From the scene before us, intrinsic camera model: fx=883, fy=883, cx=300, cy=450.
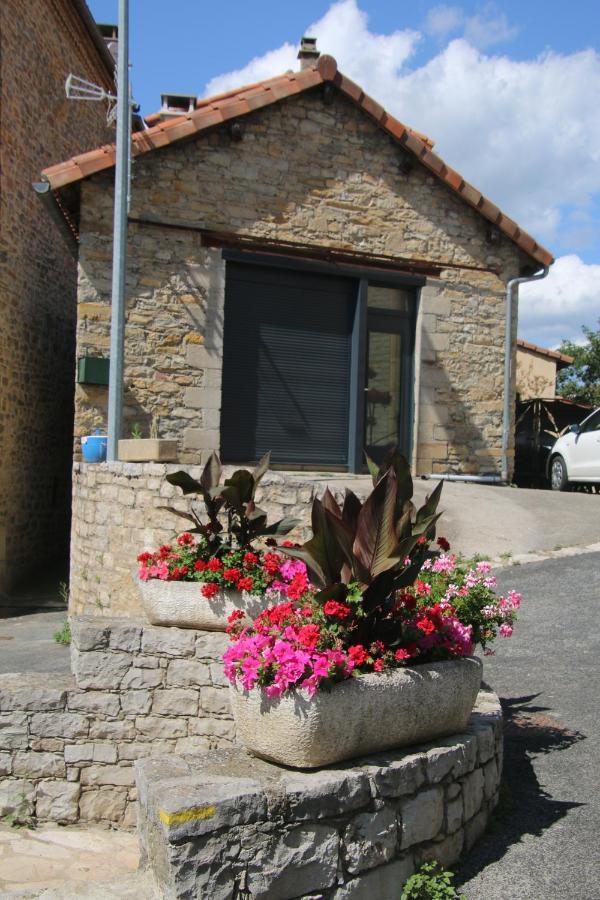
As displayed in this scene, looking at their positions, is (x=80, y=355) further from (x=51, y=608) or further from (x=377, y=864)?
(x=377, y=864)

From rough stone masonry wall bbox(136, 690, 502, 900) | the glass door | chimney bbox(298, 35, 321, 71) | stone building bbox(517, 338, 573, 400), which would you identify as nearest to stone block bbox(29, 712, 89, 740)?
rough stone masonry wall bbox(136, 690, 502, 900)

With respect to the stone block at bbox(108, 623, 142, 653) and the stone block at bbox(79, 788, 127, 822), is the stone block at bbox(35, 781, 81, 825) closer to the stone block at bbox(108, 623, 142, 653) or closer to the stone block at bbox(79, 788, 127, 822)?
the stone block at bbox(79, 788, 127, 822)

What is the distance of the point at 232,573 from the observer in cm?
497

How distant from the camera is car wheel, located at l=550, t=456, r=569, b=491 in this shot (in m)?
13.6

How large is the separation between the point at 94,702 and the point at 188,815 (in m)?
2.67

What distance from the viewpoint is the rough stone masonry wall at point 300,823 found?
2891mm

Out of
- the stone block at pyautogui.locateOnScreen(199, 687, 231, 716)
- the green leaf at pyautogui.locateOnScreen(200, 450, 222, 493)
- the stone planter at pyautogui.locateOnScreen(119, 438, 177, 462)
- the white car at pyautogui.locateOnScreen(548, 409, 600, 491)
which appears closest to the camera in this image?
the stone block at pyautogui.locateOnScreen(199, 687, 231, 716)

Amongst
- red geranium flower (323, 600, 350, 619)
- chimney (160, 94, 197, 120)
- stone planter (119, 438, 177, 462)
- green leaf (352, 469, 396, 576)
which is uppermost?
chimney (160, 94, 197, 120)

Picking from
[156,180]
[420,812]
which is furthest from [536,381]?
[420,812]

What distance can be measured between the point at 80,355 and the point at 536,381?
1255cm

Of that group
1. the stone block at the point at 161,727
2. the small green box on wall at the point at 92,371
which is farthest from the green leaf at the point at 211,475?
the small green box on wall at the point at 92,371

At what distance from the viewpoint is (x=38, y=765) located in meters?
5.34

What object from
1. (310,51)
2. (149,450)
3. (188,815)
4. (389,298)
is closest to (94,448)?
(149,450)

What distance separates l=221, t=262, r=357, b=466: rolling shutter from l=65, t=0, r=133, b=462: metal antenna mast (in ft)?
6.59
